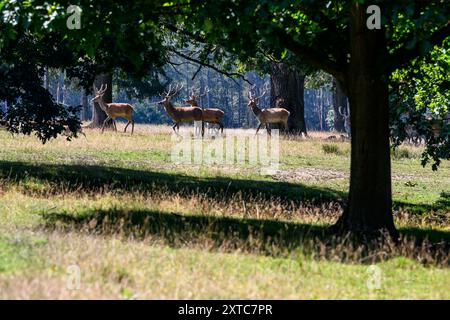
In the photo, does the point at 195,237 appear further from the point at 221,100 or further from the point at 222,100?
the point at 221,100

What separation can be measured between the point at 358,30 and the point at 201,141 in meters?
17.6

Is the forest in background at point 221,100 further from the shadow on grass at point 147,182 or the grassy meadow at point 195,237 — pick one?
the shadow on grass at point 147,182

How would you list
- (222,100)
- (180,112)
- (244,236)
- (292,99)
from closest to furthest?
1. (244,236)
2. (180,112)
3. (292,99)
4. (222,100)

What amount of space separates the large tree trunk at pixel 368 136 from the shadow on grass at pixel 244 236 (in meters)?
0.64

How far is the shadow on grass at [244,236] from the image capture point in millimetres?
10664

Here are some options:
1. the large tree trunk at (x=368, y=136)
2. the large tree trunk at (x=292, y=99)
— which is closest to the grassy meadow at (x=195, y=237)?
the large tree trunk at (x=368, y=136)

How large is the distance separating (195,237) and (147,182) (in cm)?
721

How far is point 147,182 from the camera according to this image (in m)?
18.5

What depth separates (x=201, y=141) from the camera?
29953 millimetres

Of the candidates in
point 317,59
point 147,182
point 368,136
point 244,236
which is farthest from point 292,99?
point 244,236

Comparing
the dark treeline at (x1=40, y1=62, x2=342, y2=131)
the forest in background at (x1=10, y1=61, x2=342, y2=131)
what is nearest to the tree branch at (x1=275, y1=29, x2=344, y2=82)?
the forest in background at (x1=10, y1=61, x2=342, y2=131)

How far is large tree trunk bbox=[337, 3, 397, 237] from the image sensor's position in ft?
41.6

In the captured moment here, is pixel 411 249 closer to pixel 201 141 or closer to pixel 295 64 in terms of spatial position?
pixel 295 64

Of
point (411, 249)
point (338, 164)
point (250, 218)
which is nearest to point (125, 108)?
point (338, 164)
